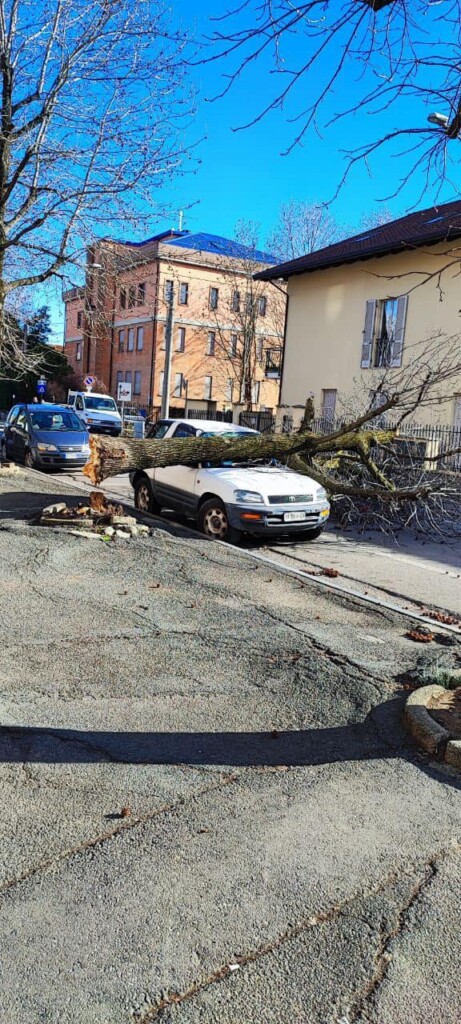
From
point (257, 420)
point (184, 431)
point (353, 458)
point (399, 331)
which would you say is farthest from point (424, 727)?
point (257, 420)

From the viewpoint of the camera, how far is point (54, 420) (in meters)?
20.2

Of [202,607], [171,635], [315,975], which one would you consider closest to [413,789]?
[315,975]

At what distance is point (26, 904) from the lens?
2807mm

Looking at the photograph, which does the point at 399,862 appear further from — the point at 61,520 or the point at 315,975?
the point at 61,520

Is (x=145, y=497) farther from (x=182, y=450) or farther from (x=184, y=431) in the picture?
(x=182, y=450)

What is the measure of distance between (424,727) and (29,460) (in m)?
16.5

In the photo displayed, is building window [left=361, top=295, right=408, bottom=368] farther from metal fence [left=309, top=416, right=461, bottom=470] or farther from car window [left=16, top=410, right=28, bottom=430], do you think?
car window [left=16, top=410, right=28, bottom=430]

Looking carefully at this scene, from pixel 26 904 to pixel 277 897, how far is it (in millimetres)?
956

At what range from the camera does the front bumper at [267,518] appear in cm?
1048

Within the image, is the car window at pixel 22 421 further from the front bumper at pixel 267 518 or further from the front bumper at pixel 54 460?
the front bumper at pixel 267 518

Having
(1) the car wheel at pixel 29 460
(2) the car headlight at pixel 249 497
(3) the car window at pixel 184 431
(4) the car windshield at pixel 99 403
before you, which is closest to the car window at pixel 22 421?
(1) the car wheel at pixel 29 460

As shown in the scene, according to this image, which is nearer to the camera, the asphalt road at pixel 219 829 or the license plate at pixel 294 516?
the asphalt road at pixel 219 829

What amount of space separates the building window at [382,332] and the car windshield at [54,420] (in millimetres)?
9952

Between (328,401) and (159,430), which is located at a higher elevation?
(328,401)
